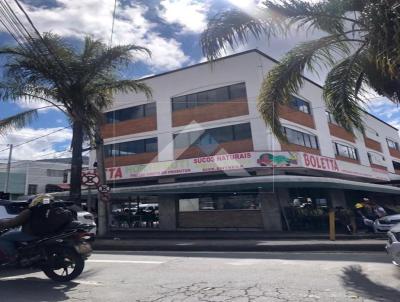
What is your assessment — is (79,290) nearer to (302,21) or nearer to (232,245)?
(232,245)

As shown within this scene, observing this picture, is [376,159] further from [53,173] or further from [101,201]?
[53,173]

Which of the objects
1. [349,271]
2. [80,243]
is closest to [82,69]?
[80,243]

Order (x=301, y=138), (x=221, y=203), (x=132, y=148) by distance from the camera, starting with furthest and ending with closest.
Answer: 1. (x=132, y=148)
2. (x=301, y=138)
3. (x=221, y=203)

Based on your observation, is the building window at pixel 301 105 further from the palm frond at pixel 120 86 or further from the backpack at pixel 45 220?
the backpack at pixel 45 220

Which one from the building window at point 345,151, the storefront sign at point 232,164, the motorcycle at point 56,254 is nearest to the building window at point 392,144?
the building window at point 345,151

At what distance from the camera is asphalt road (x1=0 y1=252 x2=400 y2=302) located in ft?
18.0

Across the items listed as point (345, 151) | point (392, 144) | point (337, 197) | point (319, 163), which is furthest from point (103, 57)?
point (392, 144)

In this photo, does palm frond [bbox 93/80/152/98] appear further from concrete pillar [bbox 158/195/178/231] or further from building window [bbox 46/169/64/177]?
building window [bbox 46/169/64/177]

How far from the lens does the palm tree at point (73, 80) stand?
14062 millimetres

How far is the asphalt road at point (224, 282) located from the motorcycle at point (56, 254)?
0.80 ft

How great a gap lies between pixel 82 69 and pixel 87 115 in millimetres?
1863

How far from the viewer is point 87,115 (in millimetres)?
15617

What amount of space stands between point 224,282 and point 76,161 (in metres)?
10.5

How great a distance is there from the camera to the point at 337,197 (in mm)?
24828
